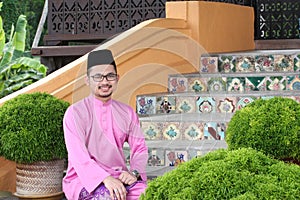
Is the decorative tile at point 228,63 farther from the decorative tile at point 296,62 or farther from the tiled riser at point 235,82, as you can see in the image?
the decorative tile at point 296,62

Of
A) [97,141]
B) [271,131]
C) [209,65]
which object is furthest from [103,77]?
[209,65]

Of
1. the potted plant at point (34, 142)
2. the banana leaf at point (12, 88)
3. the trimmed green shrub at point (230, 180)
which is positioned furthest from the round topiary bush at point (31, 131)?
the banana leaf at point (12, 88)

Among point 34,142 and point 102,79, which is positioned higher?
point 102,79

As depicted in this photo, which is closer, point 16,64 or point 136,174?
point 136,174

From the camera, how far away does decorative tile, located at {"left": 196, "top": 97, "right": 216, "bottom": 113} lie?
18.1 ft

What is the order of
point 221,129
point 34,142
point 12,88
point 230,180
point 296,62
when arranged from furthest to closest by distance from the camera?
point 12,88
point 296,62
point 221,129
point 34,142
point 230,180

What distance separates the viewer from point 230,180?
229 cm

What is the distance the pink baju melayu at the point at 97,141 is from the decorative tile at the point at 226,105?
1814 mm

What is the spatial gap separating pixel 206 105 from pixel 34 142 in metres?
1.70

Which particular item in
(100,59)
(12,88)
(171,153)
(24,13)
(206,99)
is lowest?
(171,153)

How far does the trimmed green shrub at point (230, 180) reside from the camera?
2258 millimetres

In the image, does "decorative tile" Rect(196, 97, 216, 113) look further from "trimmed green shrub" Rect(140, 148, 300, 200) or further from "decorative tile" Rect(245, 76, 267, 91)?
"trimmed green shrub" Rect(140, 148, 300, 200)

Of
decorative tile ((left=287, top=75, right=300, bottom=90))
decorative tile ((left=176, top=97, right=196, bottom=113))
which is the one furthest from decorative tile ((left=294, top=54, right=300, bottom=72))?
decorative tile ((left=176, top=97, right=196, bottom=113))

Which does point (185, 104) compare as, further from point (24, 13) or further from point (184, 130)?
point (24, 13)
